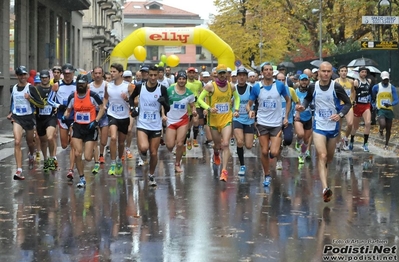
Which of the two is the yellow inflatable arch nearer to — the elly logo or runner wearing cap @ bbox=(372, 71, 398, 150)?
the elly logo

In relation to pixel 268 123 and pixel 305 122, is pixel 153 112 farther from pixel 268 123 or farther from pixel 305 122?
pixel 305 122

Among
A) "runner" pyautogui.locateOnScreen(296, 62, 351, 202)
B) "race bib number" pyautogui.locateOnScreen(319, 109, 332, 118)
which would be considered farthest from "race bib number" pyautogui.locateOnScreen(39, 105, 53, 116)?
"race bib number" pyautogui.locateOnScreen(319, 109, 332, 118)

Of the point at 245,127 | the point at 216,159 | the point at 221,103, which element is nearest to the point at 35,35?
the point at 216,159

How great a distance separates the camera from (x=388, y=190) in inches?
468

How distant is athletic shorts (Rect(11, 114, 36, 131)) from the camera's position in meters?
13.7

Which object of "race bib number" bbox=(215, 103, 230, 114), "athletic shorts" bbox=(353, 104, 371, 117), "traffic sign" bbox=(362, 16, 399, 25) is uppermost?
"traffic sign" bbox=(362, 16, 399, 25)

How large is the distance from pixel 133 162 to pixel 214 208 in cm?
590

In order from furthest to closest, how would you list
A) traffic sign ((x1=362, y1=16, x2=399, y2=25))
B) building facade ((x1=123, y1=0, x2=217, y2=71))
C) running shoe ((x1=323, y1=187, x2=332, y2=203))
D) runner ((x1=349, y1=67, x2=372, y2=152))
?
building facade ((x1=123, y1=0, x2=217, y2=71)) → traffic sign ((x1=362, y1=16, x2=399, y2=25)) → runner ((x1=349, y1=67, x2=372, y2=152)) → running shoe ((x1=323, y1=187, x2=332, y2=203))

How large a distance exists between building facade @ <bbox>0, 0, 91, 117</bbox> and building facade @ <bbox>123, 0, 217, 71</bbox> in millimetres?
52625

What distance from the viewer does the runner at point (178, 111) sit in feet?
43.6

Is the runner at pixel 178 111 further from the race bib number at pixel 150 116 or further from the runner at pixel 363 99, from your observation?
the runner at pixel 363 99

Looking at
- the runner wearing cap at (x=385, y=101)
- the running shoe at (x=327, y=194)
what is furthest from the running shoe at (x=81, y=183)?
the runner wearing cap at (x=385, y=101)

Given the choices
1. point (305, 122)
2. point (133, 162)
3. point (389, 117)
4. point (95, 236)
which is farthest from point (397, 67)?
point (95, 236)

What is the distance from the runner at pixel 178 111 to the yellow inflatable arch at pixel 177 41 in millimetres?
18861
